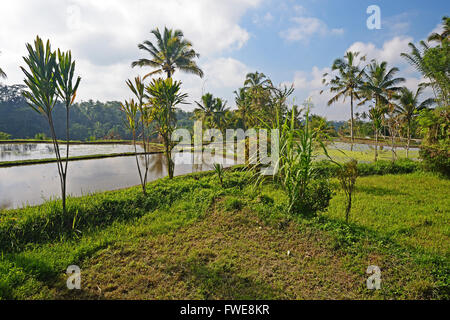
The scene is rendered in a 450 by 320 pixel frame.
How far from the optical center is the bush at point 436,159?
6.41 metres

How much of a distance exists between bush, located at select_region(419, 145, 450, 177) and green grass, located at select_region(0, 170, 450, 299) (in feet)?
10.2

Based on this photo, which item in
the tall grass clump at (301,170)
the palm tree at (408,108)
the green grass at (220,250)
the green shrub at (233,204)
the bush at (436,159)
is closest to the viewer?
the green grass at (220,250)

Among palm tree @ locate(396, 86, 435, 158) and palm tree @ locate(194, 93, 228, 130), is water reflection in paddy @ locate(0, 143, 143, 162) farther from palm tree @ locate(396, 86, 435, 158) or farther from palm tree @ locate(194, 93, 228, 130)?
palm tree @ locate(396, 86, 435, 158)

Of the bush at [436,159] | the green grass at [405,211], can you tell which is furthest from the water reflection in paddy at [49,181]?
the bush at [436,159]

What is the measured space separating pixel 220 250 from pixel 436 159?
26.3 feet

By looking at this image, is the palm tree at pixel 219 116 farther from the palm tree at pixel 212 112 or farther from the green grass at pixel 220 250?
the green grass at pixel 220 250

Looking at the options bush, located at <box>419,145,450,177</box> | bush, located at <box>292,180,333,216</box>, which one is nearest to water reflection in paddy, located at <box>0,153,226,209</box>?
bush, located at <box>292,180,333,216</box>

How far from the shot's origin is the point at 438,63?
736 cm

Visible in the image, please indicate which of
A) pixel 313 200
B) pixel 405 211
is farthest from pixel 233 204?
pixel 405 211

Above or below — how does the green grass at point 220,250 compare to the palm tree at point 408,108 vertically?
below

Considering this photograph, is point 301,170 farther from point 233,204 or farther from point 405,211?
point 405,211

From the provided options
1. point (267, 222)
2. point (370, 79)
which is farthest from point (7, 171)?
point (370, 79)

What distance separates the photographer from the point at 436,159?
6660mm

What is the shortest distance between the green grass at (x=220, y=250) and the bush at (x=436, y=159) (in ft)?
10.2
